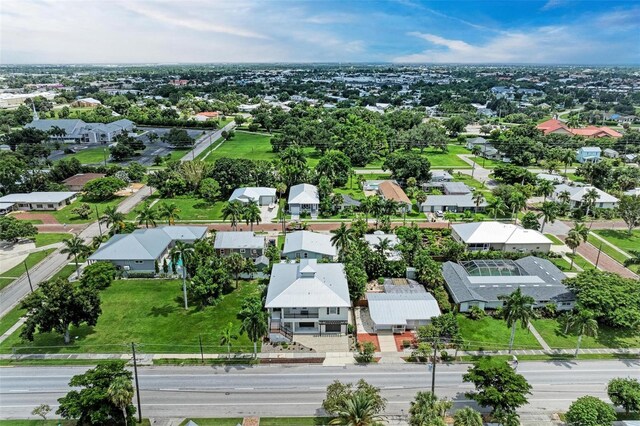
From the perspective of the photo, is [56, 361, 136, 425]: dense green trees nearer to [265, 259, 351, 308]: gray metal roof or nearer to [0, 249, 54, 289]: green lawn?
[265, 259, 351, 308]: gray metal roof

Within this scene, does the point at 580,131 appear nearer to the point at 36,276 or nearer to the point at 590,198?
the point at 590,198

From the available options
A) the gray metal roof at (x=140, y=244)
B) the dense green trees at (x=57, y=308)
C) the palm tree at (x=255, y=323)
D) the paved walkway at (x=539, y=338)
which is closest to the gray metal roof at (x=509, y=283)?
the paved walkway at (x=539, y=338)

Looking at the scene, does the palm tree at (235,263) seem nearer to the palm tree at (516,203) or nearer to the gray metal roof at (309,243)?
the gray metal roof at (309,243)

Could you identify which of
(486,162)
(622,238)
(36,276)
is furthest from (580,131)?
(36,276)

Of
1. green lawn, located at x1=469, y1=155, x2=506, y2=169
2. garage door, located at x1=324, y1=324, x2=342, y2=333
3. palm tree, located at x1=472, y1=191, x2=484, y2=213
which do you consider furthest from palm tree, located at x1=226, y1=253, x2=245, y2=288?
green lawn, located at x1=469, y1=155, x2=506, y2=169

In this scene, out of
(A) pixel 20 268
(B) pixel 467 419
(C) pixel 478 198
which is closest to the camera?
(B) pixel 467 419
